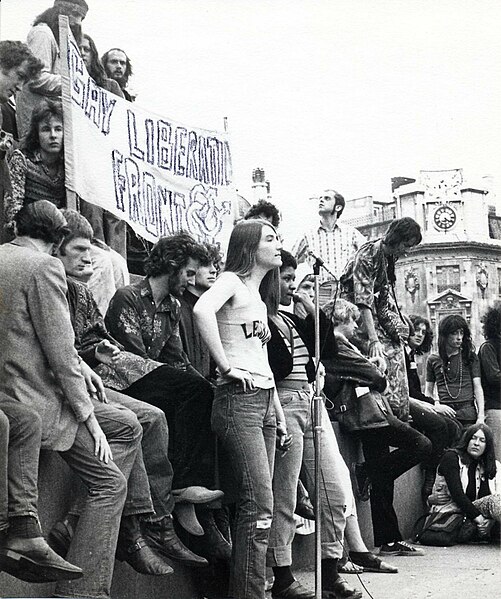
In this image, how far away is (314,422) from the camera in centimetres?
561

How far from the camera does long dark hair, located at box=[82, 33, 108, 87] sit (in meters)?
6.52

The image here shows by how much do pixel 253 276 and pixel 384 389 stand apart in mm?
2365

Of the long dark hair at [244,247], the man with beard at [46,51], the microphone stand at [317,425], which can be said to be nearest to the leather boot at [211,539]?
the microphone stand at [317,425]

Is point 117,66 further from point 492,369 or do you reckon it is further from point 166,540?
point 492,369

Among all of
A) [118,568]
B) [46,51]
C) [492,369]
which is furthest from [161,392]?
[492,369]

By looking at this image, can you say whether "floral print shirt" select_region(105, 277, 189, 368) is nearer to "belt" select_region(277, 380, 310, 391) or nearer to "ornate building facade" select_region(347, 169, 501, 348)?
"belt" select_region(277, 380, 310, 391)

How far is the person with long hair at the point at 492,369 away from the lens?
357 inches

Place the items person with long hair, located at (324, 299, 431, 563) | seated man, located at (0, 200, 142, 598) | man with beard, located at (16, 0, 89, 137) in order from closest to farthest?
1. seated man, located at (0, 200, 142, 598)
2. man with beard, located at (16, 0, 89, 137)
3. person with long hair, located at (324, 299, 431, 563)

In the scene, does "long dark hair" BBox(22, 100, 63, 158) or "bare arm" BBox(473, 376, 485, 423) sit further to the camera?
"bare arm" BBox(473, 376, 485, 423)

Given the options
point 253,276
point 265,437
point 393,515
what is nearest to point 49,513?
point 265,437

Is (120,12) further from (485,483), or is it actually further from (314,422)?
(485,483)

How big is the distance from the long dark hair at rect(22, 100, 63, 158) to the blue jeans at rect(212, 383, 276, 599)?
1.77m

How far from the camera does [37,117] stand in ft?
19.7

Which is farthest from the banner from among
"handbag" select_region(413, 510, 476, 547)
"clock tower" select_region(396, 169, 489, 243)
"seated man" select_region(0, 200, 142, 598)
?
"handbag" select_region(413, 510, 476, 547)
